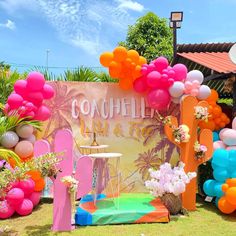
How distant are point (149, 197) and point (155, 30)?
1397 centimetres

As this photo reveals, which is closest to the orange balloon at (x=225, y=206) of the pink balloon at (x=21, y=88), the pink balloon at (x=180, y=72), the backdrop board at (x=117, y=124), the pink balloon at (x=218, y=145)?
the pink balloon at (x=218, y=145)

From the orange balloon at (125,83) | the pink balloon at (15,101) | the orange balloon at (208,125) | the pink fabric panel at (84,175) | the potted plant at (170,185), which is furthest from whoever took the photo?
the orange balloon at (208,125)

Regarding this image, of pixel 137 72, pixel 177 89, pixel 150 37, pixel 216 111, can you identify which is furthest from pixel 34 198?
pixel 150 37

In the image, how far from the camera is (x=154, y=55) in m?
17.4

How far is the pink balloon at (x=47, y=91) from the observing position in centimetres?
554

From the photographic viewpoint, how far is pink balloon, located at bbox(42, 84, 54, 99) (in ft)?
18.2

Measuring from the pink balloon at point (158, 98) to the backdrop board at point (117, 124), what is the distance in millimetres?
337

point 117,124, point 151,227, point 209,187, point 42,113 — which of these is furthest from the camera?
point 117,124

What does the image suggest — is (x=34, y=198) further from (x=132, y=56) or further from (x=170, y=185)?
(x=132, y=56)

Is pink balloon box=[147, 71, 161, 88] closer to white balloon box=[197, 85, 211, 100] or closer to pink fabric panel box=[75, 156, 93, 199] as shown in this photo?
white balloon box=[197, 85, 211, 100]

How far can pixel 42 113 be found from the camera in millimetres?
5551

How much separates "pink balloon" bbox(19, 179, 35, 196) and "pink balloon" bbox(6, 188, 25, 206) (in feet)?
0.24

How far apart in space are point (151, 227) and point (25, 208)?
2.00m

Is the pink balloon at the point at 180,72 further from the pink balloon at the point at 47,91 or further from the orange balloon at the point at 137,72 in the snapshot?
the pink balloon at the point at 47,91
